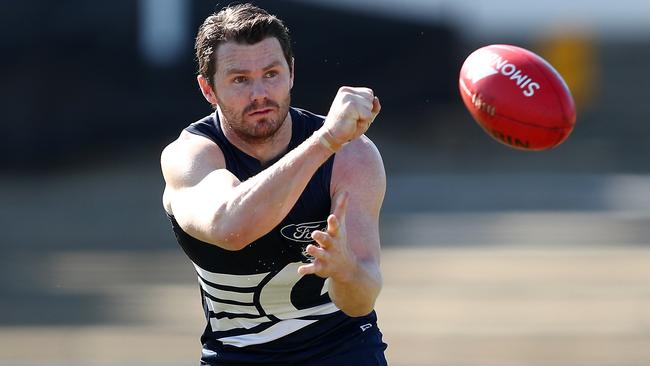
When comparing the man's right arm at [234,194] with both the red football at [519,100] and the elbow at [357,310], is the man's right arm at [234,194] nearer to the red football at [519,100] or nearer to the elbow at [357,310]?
the elbow at [357,310]

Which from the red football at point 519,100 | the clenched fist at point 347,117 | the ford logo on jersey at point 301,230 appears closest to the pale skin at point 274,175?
the clenched fist at point 347,117

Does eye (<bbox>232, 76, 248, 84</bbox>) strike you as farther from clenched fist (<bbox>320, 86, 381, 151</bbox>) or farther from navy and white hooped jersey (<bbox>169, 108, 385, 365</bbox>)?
clenched fist (<bbox>320, 86, 381, 151</bbox>)

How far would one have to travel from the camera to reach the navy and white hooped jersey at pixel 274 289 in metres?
4.95

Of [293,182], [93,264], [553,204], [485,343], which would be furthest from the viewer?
[553,204]

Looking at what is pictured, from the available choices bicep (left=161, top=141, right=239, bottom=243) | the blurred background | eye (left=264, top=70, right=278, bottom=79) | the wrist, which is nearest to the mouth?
eye (left=264, top=70, right=278, bottom=79)

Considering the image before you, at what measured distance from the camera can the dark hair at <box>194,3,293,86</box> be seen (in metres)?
4.89

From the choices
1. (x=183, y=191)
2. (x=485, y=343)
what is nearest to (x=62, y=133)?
(x=485, y=343)

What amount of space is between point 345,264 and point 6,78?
594 inches

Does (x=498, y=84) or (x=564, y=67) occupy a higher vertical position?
(x=564, y=67)

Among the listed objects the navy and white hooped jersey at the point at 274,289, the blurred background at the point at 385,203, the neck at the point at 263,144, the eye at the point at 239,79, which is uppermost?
the blurred background at the point at 385,203

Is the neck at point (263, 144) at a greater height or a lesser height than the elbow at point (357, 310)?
greater

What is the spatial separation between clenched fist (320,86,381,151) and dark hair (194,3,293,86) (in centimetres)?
74

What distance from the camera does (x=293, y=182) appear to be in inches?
169

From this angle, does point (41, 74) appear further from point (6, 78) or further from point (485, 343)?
point (485, 343)
